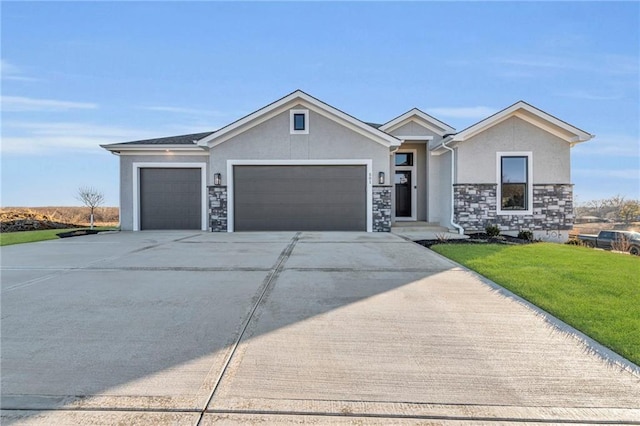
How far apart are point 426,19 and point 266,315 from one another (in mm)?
14103

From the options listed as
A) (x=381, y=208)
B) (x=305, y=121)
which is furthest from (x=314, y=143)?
(x=381, y=208)

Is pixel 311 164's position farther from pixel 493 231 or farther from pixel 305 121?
pixel 493 231

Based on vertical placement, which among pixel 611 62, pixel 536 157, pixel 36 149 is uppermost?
pixel 611 62

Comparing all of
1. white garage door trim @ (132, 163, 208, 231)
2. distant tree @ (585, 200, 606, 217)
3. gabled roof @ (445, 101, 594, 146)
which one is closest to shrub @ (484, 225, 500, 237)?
gabled roof @ (445, 101, 594, 146)

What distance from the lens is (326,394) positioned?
2400 millimetres

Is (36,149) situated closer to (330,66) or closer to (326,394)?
(330,66)

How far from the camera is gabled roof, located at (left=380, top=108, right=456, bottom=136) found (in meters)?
14.9

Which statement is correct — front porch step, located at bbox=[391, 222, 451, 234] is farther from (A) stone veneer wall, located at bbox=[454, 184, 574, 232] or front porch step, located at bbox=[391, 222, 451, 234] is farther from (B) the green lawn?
(B) the green lawn

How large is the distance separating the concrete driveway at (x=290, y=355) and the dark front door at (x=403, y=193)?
10.1 m

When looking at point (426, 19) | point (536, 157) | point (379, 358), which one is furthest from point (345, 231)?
point (379, 358)

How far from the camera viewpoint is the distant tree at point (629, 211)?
20.7m

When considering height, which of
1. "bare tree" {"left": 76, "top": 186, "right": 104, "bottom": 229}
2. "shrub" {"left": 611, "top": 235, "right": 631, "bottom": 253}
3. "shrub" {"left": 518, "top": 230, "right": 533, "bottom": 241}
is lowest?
"shrub" {"left": 611, "top": 235, "right": 631, "bottom": 253}

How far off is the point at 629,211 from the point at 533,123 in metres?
14.4

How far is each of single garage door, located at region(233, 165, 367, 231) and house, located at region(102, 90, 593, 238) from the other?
0.04 m
